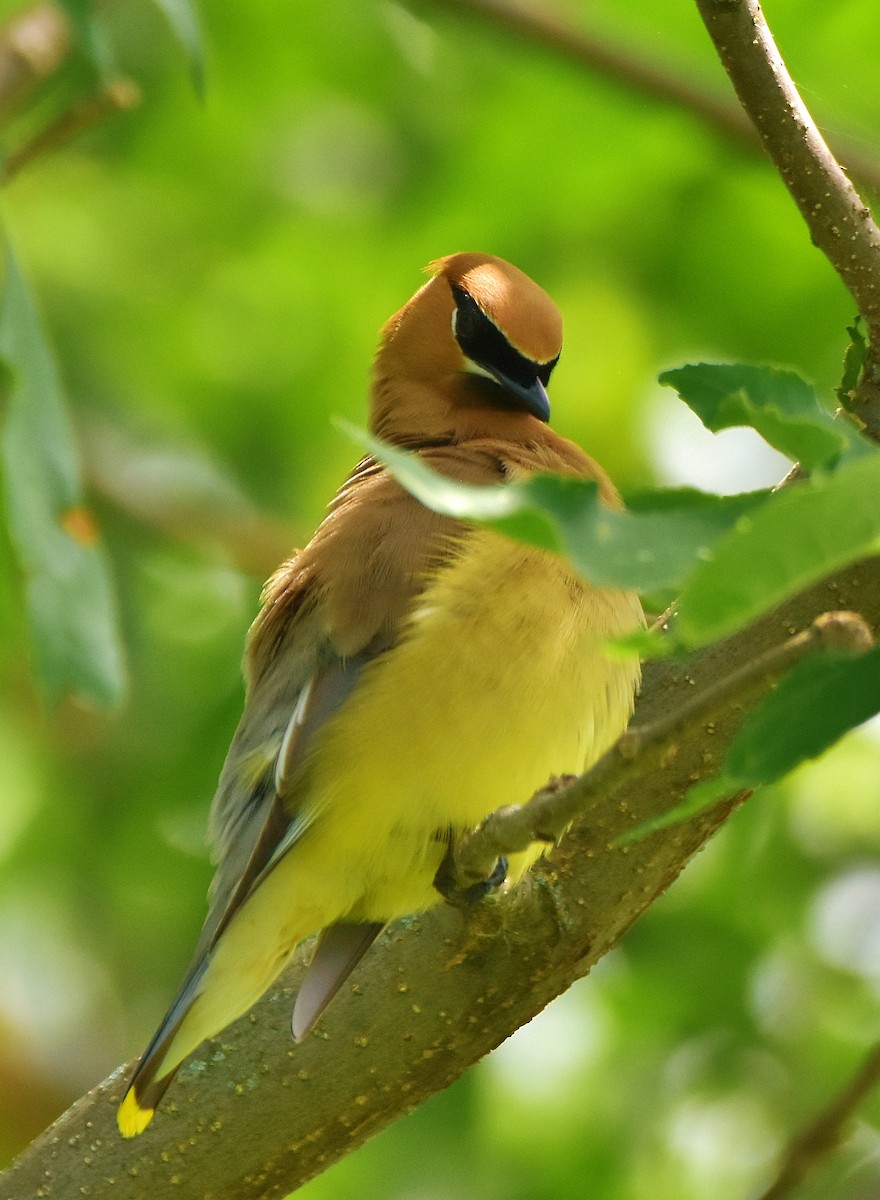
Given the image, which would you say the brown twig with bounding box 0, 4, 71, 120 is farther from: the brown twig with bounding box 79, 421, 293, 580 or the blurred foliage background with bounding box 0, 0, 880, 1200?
the brown twig with bounding box 79, 421, 293, 580

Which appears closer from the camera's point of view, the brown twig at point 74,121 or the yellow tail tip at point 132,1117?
the yellow tail tip at point 132,1117

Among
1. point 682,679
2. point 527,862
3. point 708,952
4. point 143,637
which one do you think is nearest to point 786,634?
point 682,679

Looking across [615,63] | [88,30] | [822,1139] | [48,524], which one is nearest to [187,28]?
[88,30]

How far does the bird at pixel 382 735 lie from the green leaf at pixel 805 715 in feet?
5.08

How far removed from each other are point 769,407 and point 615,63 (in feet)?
13.8

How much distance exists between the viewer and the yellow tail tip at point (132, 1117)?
3.57 meters

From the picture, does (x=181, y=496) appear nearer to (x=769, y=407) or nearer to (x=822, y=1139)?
(x=822, y=1139)

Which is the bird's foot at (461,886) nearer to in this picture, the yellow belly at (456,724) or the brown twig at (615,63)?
the yellow belly at (456,724)

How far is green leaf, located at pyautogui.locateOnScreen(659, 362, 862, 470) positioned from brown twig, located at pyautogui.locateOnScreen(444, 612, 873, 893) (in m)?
0.20

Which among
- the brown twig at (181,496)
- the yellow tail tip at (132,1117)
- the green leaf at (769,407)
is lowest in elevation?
the brown twig at (181,496)

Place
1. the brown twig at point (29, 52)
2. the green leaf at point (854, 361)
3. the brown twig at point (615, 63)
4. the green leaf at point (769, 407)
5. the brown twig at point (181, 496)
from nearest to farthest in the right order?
1. the green leaf at point (769, 407)
2. the green leaf at point (854, 361)
3. the brown twig at point (29, 52)
4. the brown twig at point (615, 63)
5. the brown twig at point (181, 496)

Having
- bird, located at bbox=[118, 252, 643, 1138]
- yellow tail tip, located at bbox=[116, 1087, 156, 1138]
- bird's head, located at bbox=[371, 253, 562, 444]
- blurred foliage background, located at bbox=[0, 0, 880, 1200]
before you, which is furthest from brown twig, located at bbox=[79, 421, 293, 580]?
yellow tail tip, located at bbox=[116, 1087, 156, 1138]

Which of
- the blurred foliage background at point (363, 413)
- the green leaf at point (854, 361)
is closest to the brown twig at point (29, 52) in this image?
the blurred foliage background at point (363, 413)

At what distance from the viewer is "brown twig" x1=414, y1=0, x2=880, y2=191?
5922 millimetres
